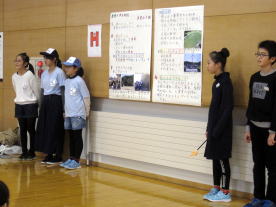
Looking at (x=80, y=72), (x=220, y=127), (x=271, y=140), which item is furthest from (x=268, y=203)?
(x=80, y=72)

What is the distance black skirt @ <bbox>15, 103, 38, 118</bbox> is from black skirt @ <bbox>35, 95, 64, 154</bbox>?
0.12 meters

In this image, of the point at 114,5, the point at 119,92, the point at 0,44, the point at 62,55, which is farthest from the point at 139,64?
the point at 0,44

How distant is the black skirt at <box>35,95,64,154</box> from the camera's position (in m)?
5.92

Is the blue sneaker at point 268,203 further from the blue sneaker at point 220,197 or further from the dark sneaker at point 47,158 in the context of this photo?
the dark sneaker at point 47,158

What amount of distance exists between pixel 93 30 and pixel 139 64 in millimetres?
937

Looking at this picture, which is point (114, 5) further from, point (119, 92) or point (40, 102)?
point (40, 102)

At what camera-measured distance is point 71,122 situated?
571 cm

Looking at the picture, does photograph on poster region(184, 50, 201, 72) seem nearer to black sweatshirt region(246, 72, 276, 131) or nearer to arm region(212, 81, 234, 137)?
arm region(212, 81, 234, 137)

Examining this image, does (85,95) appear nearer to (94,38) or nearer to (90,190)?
(94,38)

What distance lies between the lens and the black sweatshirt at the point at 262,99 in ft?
12.4

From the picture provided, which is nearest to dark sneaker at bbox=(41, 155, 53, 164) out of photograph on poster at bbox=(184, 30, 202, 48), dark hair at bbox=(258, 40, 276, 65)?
photograph on poster at bbox=(184, 30, 202, 48)

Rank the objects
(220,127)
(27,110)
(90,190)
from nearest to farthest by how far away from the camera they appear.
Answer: (220,127) < (90,190) < (27,110)

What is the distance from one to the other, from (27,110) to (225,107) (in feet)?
9.82

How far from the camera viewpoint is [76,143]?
227 inches
